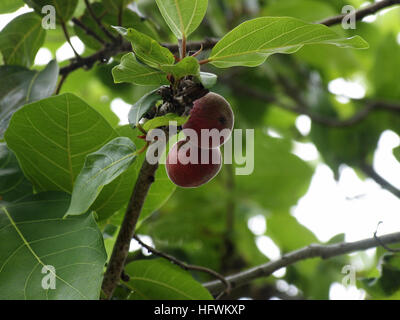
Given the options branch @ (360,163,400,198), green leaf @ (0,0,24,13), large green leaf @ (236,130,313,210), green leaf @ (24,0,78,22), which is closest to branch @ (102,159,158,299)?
green leaf @ (24,0,78,22)

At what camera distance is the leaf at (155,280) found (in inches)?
47.4

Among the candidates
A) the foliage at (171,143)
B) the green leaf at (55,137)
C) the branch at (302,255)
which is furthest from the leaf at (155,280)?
the green leaf at (55,137)

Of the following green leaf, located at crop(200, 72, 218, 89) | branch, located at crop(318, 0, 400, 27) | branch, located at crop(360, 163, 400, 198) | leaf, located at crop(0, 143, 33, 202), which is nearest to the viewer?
green leaf, located at crop(200, 72, 218, 89)

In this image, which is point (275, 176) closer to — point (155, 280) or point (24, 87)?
point (155, 280)

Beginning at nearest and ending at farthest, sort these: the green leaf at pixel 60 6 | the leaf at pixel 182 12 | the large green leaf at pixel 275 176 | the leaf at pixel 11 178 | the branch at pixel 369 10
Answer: the leaf at pixel 182 12 → the leaf at pixel 11 178 → the branch at pixel 369 10 → the green leaf at pixel 60 6 → the large green leaf at pixel 275 176

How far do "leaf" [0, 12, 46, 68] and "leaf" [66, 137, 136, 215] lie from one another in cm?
66

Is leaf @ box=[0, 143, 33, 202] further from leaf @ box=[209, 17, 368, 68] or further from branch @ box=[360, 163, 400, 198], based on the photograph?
branch @ box=[360, 163, 400, 198]

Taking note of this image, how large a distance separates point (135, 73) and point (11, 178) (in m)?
0.41

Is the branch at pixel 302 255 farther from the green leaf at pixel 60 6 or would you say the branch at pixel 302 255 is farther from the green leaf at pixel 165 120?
the green leaf at pixel 60 6

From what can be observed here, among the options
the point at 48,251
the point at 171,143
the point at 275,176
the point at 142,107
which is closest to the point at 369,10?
the point at 171,143

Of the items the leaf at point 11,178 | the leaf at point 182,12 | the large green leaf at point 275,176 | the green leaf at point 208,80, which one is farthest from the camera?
the large green leaf at point 275,176

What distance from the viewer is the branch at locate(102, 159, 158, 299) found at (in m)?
0.96

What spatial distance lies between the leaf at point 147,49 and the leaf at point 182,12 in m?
0.10

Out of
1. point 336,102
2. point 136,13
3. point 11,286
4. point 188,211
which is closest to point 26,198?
point 11,286
